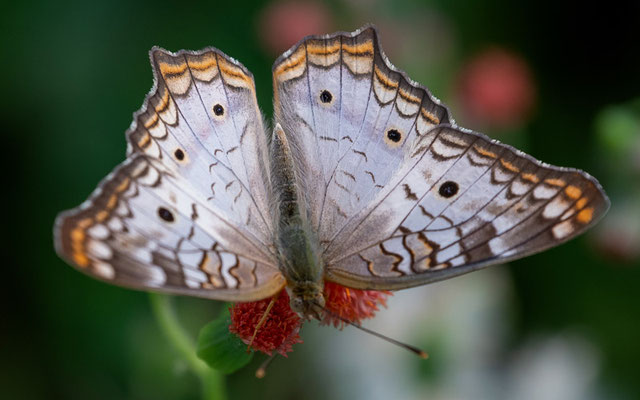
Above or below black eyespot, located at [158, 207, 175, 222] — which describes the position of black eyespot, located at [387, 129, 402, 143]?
above

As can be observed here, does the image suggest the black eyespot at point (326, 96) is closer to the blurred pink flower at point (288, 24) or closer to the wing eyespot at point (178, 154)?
the wing eyespot at point (178, 154)

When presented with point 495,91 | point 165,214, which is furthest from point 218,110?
point 495,91

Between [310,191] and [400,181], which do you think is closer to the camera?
[400,181]

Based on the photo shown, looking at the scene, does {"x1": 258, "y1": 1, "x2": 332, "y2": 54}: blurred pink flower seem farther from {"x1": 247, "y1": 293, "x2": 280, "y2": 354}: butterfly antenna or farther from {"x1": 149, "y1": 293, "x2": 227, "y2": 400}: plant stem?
{"x1": 247, "y1": 293, "x2": 280, "y2": 354}: butterfly antenna

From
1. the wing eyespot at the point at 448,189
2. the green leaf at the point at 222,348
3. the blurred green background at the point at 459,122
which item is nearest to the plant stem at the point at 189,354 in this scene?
the green leaf at the point at 222,348

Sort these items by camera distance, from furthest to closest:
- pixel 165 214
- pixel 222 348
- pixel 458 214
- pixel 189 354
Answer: pixel 189 354, pixel 222 348, pixel 458 214, pixel 165 214

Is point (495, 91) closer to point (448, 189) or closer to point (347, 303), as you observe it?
point (448, 189)

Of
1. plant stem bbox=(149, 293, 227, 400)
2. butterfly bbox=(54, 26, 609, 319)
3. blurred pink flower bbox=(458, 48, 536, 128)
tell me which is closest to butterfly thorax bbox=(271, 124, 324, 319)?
butterfly bbox=(54, 26, 609, 319)
